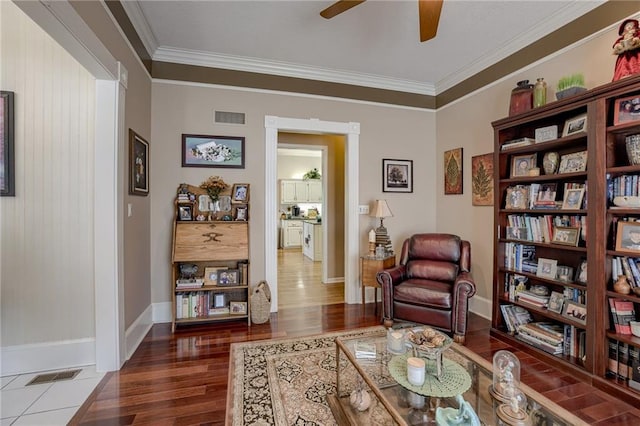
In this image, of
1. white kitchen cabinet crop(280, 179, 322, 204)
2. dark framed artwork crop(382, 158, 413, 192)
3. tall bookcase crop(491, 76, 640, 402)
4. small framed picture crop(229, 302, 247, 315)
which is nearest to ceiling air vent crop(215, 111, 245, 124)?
dark framed artwork crop(382, 158, 413, 192)

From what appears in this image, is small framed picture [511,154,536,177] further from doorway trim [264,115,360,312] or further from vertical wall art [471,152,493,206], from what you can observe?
doorway trim [264,115,360,312]

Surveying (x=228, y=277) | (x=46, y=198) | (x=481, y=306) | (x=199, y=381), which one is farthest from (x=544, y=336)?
(x=46, y=198)

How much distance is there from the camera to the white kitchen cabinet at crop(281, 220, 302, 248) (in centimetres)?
880

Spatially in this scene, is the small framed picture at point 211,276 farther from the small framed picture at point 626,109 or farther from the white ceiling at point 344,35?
the small framed picture at point 626,109

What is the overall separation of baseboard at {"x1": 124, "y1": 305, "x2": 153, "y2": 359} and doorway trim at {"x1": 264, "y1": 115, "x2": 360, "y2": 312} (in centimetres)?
126

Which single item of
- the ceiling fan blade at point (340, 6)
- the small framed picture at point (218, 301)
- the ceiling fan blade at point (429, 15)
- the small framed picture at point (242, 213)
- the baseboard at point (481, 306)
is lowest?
the baseboard at point (481, 306)

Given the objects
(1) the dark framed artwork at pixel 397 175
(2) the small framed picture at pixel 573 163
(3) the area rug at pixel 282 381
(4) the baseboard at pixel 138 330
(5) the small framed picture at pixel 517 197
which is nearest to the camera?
(3) the area rug at pixel 282 381

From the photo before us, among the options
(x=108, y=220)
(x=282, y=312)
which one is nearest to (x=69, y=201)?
(x=108, y=220)

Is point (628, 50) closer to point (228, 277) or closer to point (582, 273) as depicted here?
point (582, 273)

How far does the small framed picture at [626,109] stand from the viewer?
1.83m

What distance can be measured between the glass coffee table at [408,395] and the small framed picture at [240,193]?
204 centimetres

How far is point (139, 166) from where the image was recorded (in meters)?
2.71

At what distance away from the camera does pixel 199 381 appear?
6.79ft

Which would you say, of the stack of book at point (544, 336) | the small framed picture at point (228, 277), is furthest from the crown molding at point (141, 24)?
the stack of book at point (544, 336)
